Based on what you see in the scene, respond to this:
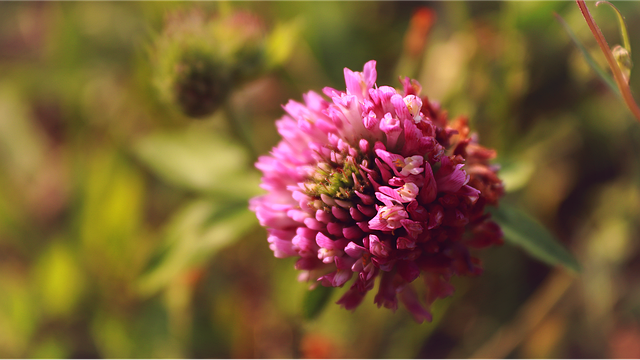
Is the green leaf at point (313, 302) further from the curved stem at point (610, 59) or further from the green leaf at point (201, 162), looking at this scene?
the curved stem at point (610, 59)

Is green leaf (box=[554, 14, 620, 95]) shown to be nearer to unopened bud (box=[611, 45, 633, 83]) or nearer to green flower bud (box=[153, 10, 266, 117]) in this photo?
unopened bud (box=[611, 45, 633, 83])

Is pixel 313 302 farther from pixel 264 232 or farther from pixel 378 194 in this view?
pixel 264 232

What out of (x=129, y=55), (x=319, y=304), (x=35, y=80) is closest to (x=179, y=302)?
(x=319, y=304)

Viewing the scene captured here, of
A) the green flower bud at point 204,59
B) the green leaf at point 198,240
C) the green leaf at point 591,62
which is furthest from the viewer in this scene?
the green leaf at point 198,240

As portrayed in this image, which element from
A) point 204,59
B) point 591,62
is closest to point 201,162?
point 204,59

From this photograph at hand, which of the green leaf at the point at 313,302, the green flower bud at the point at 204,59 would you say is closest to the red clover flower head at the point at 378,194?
the green leaf at the point at 313,302

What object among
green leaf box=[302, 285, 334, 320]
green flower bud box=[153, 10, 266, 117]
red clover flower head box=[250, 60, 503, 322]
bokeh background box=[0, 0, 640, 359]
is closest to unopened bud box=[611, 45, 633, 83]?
red clover flower head box=[250, 60, 503, 322]

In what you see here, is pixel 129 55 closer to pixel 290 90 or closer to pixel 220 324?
pixel 290 90
